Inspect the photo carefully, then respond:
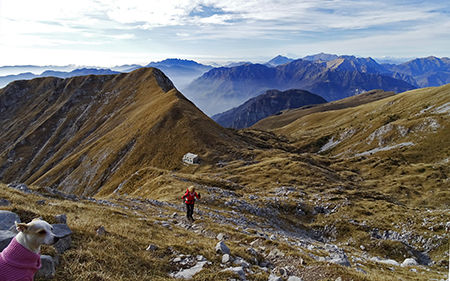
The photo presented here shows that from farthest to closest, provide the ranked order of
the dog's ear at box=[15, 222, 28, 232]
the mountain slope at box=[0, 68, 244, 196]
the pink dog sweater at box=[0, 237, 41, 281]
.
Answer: the mountain slope at box=[0, 68, 244, 196]
the dog's ear at box=[15, 222, 28, 232]
the pink dog sweater at box=[0, 237, 41, 281]

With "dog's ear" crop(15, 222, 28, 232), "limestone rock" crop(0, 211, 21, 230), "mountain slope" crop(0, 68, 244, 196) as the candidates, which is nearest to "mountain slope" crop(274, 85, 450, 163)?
"mountain slope" crop(0, 68, 244, 196)

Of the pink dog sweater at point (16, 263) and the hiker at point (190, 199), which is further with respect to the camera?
the hiker at point (190, 199)

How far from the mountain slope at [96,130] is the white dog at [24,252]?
216 ft

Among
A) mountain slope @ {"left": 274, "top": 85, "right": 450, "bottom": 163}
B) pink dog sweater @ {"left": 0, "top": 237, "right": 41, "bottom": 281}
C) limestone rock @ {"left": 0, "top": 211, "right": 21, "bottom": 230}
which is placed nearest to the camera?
pink dog sweater @ {"left": 0, "top": 237, "right": 41, "bottom": 281}

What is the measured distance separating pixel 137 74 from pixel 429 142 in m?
158

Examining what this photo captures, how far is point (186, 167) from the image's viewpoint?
70.4m

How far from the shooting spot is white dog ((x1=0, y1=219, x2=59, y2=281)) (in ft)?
19.2

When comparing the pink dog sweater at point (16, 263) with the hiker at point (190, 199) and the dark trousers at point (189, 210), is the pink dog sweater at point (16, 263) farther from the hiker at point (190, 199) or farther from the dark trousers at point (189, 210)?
the dark trousers at point (189, 210)

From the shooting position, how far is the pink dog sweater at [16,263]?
583cm

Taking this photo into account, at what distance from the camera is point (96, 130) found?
401 feet

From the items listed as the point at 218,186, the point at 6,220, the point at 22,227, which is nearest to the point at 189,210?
the point at 6,220

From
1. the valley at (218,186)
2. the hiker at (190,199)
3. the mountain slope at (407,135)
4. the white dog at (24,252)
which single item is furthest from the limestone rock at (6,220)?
the mountain slope at (407,135)

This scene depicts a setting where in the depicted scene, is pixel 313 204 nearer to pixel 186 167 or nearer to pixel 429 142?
pixel 186 167

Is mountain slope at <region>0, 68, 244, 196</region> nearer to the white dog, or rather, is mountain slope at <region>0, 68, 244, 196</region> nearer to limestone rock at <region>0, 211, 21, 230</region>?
limestone rock at <region>0, 211, 21, 230</region>
